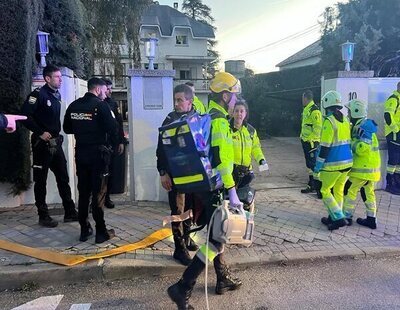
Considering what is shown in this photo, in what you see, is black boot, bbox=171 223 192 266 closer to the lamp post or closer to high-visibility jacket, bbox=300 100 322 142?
the lamp post

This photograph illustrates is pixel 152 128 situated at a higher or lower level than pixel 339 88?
lower

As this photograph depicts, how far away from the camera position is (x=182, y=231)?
14.3 ft

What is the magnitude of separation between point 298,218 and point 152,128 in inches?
110

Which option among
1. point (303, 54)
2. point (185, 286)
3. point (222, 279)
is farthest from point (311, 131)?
point (303, 54)

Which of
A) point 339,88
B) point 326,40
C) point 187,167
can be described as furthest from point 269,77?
point 187,167

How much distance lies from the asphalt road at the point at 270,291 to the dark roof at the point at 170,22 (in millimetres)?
35565

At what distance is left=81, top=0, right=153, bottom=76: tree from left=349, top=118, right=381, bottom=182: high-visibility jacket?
14100 millimetres

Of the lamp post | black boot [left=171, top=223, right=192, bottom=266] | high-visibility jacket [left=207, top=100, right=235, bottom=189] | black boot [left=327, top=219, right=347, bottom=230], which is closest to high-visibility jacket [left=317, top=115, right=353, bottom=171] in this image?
black boot [left=327, top=219, right=347, bottom=230]

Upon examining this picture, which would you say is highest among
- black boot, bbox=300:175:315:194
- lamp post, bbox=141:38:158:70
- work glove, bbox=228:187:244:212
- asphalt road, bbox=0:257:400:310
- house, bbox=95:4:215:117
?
house, bbox=95:4:215:117

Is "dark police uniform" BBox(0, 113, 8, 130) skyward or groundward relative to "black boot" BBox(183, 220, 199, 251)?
skyward

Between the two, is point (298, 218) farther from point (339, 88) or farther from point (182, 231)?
point (339, 88)

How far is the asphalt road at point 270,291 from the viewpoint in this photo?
3.55 m

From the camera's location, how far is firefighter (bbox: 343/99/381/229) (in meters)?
5.28

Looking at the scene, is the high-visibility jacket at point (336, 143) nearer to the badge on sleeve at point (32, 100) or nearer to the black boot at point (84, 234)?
the black boot at point (84, 234)
